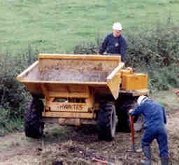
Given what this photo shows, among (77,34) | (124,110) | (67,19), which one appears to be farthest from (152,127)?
(67,19)

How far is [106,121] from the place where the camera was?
15.0 m

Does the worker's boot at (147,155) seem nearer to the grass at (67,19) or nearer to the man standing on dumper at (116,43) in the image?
the man standing on dumper at (116,43)

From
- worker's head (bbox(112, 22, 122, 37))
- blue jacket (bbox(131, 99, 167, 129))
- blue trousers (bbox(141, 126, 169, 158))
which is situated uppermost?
worker's head (bbox(112, 22, 122, 37))

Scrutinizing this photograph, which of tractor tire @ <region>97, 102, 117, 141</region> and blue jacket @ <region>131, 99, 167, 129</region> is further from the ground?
blue jacket @ <region>131, 99, 167, 129</region>

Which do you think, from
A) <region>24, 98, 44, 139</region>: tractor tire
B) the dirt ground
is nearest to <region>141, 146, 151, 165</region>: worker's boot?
the dirt ground

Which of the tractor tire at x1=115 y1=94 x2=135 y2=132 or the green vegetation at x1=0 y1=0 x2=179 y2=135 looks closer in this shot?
the tractor tire at x1=115 y1=94 x2=135 y2=132

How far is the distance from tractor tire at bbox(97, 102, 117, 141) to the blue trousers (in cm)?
140

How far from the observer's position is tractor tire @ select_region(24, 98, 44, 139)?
15.3m

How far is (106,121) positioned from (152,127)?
1.61 metres

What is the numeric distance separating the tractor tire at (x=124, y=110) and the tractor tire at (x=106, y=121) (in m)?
0.79

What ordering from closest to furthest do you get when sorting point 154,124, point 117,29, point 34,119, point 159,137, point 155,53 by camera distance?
point 154,124 → point 159,137 → point 34,119 → point 117,29 → point 155,53

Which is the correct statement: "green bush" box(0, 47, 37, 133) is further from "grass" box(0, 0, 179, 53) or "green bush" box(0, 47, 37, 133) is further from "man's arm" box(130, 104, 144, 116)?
"grass" box(0, 0, 179, 53)

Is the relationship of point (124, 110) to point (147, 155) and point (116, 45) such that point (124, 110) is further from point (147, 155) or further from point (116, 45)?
point (147, 155)

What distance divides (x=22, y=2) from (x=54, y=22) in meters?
4.22
